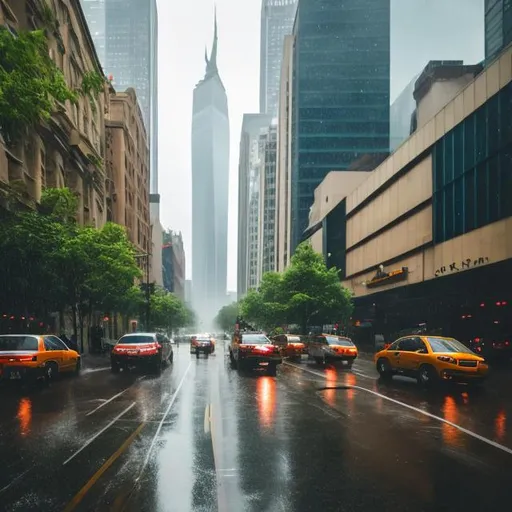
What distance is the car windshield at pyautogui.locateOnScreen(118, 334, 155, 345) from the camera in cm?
2331

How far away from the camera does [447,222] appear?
1406 inches

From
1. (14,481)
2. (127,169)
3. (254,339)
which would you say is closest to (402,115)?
(127,169)

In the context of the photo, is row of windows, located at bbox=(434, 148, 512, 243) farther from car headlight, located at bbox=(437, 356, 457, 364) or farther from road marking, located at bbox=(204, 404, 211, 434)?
road marking, located at bbox=(204, 404, 211, 434)

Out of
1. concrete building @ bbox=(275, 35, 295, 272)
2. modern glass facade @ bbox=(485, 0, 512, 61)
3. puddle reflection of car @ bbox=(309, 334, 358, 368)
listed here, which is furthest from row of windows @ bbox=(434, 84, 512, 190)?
concrete building @ bbox=(275, 35, 295, 272)

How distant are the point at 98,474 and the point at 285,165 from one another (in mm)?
134350

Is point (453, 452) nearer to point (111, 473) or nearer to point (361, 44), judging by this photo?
point (111, 473)

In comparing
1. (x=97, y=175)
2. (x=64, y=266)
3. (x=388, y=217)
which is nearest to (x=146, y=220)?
(x=97, y=175)

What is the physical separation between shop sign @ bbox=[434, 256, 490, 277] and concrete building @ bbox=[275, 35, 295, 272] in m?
89.6

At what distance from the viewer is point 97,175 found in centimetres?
5119

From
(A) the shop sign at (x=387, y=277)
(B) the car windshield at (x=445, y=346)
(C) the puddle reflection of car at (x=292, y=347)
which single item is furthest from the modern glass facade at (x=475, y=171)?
(B) the car windshield at (x=445, y=346)

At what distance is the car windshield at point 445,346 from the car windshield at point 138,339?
1214 cm

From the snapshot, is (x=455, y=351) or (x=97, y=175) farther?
(x=97, y=175)

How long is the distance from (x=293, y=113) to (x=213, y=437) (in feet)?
429

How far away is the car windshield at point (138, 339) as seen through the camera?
23312 millimetres
